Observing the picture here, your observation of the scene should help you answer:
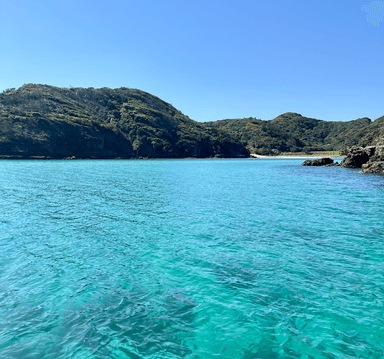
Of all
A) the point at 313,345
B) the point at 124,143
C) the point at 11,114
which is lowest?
the point at 313,345

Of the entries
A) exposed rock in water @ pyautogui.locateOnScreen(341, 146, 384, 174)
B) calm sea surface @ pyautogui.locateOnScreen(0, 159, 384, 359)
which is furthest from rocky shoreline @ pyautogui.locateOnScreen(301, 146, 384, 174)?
calm sea surface @ pyautogui.locateOnScreen(0, 159, 384, 359)

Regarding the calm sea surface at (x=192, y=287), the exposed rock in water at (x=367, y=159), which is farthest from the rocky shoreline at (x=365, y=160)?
the calm sea surface at (x=192, y=287)

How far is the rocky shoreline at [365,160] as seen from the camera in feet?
197

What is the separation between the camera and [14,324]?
7312mm

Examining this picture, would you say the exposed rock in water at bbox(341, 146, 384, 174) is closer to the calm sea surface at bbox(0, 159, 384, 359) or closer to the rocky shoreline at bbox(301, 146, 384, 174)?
the rocky shoreline at bbox(301, 146, 384, 174)

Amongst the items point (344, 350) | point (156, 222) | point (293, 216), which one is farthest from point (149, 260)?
point (293, 216)

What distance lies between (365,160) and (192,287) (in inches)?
3487

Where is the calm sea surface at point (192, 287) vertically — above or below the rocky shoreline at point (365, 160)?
below

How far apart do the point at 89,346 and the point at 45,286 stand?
414cm

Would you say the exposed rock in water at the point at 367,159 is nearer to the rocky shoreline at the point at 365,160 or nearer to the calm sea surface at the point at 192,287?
the rocky shoreline at the point at 365,160

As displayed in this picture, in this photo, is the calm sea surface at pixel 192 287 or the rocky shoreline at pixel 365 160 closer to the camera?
the calm sea surface at pixel 192 287

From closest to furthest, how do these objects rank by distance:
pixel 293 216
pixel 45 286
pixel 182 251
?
pixel 45 286 → pixel 182 251 → pixel 293 216

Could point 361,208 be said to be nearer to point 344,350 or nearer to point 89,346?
point 344,350

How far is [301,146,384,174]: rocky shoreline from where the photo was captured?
197 feet
